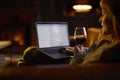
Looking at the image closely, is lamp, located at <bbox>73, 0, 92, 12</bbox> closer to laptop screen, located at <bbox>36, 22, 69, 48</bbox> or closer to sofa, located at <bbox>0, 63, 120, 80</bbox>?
laptop screen, located at <bbox>36, 22, 69, 48</bbox>

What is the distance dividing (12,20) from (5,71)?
552cm

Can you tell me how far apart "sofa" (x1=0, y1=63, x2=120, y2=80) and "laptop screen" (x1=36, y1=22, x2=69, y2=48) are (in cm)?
138

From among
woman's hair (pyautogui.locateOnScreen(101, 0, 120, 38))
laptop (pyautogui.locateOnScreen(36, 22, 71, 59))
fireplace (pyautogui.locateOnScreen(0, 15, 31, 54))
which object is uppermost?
woman's hair (pyautogui.locateOnScreen(101, 0, 120, 38))

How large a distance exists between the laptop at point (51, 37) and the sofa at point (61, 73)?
1213mm

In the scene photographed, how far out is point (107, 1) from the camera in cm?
149

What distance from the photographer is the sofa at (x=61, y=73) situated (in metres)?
1.04

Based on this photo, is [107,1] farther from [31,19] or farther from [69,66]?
[31,19]

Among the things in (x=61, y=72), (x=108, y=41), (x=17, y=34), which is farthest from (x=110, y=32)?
(x=17, y=34)

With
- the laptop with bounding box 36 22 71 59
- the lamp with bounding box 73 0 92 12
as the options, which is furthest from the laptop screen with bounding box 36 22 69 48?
the lamp with bounding box 73 0 92 12

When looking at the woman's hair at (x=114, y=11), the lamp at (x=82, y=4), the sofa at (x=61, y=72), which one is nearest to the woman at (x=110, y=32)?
the woman's hair at (x=114, y=11)

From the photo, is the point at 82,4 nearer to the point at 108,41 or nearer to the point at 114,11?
the point at 108,41

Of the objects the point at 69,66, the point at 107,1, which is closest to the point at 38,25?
the point at 107,1

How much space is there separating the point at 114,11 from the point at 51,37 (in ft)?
3.70

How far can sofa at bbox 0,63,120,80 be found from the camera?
1035 millimetres
